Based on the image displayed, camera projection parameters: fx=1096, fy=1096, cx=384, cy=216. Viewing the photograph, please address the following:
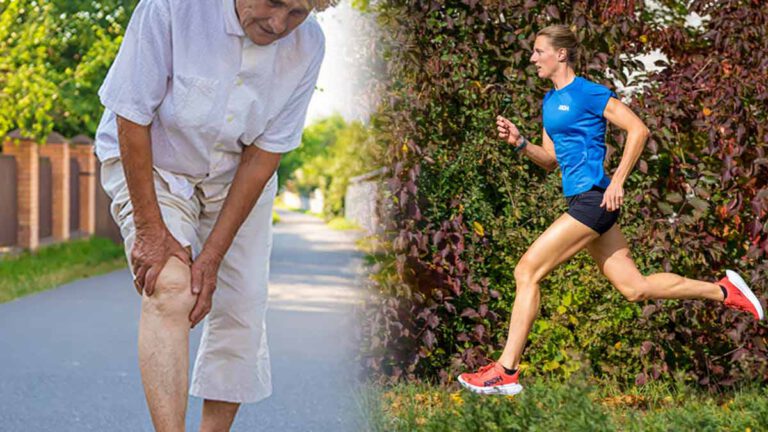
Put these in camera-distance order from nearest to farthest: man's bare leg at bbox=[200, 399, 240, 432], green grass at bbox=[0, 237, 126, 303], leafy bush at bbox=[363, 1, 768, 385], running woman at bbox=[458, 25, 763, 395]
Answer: man's bare leg at bbox=[200, 399, 240, 432]
running woman at bbox=[458, 25, 763, 395]
leafy bush at bbox=[363, 1, 768, 385]
green grass at bbox=[0, 237, 126, 303]

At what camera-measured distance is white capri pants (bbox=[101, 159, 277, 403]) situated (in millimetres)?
3307

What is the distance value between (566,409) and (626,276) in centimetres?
64

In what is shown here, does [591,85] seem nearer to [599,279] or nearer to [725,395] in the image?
[599,279]

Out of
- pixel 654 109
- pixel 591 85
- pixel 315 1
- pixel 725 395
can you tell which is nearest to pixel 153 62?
pixel 315 1

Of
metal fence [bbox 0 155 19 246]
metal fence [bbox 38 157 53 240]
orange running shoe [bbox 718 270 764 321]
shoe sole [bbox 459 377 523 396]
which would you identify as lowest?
metal fence [bbox 38 157 53 240]

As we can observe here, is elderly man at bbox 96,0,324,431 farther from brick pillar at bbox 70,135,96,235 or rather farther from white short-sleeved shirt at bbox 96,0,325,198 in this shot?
brick pillar at bbox 70,135,96,235

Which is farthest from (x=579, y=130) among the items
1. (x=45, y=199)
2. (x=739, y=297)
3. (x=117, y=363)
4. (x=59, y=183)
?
(x=59, y=183)

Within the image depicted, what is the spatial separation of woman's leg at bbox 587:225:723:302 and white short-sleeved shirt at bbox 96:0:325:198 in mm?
1374

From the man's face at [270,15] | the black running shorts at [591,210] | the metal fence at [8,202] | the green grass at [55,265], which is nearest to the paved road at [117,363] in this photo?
the green grass at [55,265]

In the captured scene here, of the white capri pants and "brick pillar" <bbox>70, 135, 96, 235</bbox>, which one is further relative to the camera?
"brick pillar" <bbox>70, 135, 96, 235</bbox>

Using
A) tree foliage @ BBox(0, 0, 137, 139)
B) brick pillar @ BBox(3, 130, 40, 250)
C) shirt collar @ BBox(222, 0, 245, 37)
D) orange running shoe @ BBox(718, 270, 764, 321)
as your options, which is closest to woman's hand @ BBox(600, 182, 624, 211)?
orange running shoe @ BBox(718, 270, 764, 321)

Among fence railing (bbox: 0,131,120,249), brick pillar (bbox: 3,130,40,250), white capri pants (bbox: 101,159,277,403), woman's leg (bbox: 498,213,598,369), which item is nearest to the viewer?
white capri pants (bbox: 101,159,277,403)

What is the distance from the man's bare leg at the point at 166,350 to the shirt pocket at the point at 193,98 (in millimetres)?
427

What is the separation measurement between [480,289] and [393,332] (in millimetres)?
464
